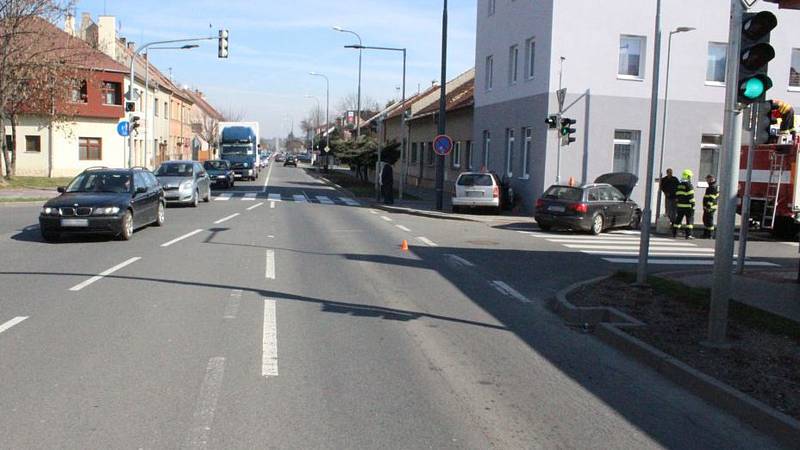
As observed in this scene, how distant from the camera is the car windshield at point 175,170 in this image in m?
27.2

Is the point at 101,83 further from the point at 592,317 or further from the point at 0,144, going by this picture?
the point at 592,317

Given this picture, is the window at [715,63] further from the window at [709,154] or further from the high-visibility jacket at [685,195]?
the high-visibility jacket at [685,195]

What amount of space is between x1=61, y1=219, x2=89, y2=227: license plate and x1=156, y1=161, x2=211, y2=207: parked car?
9.68 metres

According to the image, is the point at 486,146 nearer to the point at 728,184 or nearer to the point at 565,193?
the point at 565,193

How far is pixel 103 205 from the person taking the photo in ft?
48.6

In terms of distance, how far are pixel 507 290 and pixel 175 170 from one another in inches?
777

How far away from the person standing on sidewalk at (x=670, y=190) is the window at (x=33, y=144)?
38.9m

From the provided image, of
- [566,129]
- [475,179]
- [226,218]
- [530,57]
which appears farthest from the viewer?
[530,57]

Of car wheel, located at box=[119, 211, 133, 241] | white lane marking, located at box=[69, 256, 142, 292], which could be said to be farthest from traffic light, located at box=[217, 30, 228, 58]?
white lane marking, located at box=[69, 256, 142, 292]

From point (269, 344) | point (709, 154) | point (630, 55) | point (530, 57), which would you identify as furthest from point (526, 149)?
point (269, 344)

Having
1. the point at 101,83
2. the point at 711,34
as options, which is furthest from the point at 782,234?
the point at 101,83

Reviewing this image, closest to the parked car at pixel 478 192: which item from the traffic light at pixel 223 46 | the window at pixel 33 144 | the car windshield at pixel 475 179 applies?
the car windshield at pixel 475 179

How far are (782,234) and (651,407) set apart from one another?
1756cm

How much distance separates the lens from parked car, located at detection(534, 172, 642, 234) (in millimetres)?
20234
